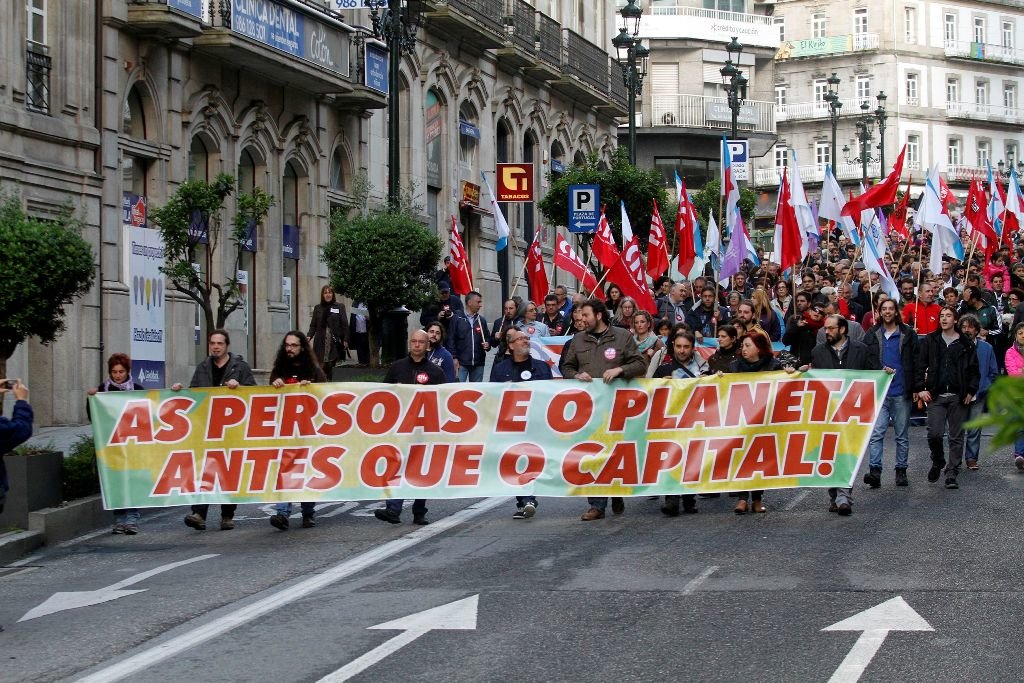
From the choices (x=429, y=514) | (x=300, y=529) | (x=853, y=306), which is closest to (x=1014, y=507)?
(x=429, y=514)

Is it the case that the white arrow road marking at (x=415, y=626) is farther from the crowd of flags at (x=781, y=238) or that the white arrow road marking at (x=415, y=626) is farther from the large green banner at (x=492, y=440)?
the crowd of flags at (x=781, y=238)

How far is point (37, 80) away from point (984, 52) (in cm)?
7963

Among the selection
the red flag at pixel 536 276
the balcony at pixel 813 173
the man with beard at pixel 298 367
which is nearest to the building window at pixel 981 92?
the balcony at pixel 813 173

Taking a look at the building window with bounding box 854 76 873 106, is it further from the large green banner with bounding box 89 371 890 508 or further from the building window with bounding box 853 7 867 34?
the large green banner with bounding box 89 371 890 508

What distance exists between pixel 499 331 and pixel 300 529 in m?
8.38

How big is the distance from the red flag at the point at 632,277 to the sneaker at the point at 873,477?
30.0 feet

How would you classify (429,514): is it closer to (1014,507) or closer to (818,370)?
(818,370)

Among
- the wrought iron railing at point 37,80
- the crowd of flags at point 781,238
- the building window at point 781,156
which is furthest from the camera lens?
the building window at point 781,156

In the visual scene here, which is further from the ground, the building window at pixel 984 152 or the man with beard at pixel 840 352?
the building window at pixel 984 152

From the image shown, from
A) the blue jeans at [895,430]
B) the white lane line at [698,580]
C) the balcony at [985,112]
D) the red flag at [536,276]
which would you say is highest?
the balcony at [985,112]

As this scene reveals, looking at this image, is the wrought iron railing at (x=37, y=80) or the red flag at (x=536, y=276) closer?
the wrought iron railing at (x=37, y=80)

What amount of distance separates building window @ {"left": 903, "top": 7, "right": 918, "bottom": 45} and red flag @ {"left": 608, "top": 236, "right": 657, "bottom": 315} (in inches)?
2840

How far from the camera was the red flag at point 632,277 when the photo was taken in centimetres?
2434

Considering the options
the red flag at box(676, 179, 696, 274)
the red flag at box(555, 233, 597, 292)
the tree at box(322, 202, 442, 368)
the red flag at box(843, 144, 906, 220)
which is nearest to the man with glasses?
the tree at box(322, 202, 442, 368)
